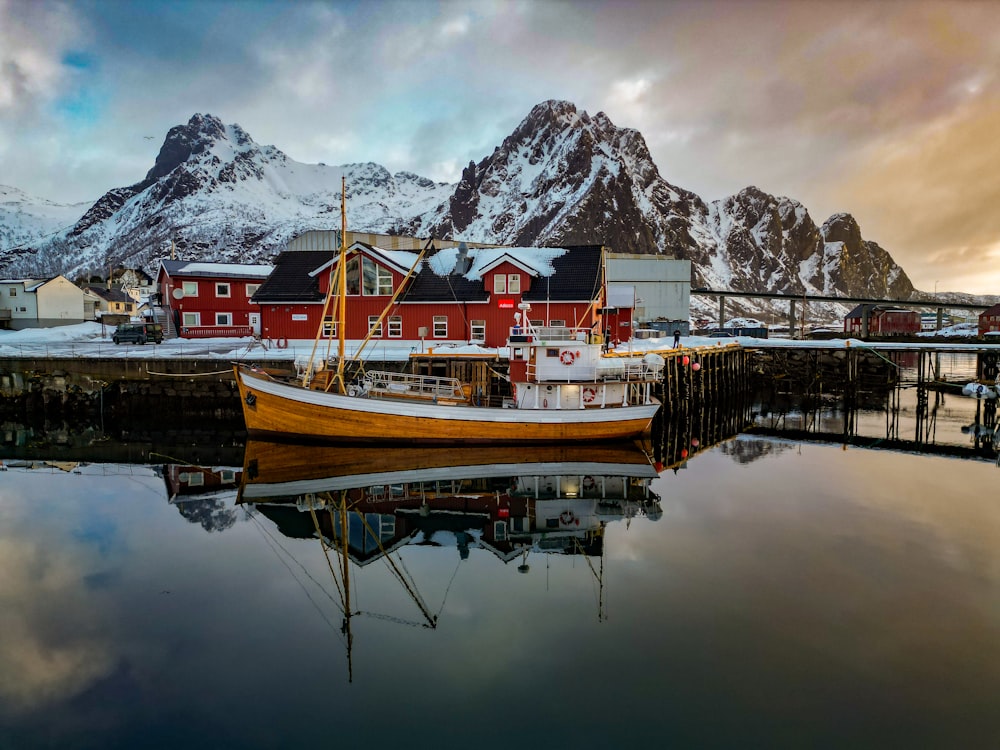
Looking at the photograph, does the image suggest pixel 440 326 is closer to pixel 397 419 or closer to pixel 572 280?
pixel 572 280

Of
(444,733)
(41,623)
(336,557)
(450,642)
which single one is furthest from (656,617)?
(41,623)

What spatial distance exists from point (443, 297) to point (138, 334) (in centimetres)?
2182

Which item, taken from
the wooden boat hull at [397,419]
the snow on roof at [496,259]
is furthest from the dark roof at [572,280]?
the wooden boat hull at [397,419]

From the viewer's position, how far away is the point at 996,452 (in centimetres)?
2566

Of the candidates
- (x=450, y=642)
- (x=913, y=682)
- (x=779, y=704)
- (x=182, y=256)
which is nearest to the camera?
(x=779, y=704)

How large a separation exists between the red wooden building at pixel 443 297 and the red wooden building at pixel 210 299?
8.37m

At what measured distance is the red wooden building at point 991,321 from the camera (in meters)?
80.4

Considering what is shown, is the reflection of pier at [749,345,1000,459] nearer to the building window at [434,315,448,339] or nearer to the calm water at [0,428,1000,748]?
the calm water at [0,428,1000,748]

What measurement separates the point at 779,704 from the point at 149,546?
14503 millimetres

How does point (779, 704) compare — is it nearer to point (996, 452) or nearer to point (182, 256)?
point (996, 452)

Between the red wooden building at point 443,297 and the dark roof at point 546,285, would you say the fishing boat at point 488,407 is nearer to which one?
the red wooden building at point 443,297

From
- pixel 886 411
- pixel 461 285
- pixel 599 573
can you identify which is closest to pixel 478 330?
pixel 461 285

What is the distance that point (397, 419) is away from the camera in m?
24.0

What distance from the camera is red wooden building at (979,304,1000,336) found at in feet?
264
